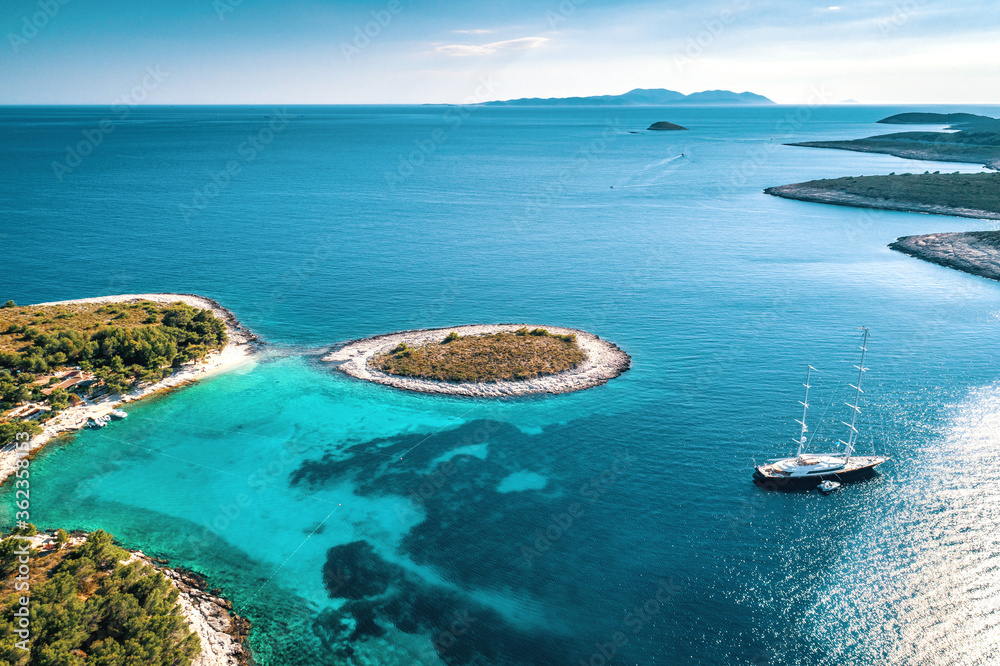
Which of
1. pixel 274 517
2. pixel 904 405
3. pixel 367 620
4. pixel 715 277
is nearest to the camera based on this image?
pixel 367 620

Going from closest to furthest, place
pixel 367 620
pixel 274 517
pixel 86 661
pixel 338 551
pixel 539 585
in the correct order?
pixel 86 661 < pixel 367 620 < pixel 539 585 < pixel 338 551 < pixel 274 517

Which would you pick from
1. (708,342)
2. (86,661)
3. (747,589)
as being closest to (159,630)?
(86,661)

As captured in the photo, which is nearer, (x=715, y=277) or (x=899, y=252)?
(x=715, y=277)

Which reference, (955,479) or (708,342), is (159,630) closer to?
(955,479)

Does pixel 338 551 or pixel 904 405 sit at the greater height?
pixel 904 405

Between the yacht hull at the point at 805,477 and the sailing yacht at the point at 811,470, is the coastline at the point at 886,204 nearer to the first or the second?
the sailing yacht at the point at 811,470

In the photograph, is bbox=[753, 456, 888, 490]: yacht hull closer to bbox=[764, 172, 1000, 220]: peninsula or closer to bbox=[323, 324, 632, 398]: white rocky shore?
bbox=[323, 324, 632, 398]: white rocky shore

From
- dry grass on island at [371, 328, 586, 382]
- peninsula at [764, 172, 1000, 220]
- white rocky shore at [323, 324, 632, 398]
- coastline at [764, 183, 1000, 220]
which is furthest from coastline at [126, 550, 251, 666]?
peninsula at [764, 172, 1000, 220]
